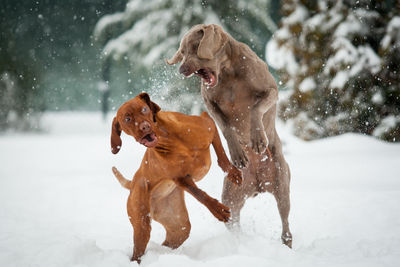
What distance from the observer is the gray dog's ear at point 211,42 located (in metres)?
2.32

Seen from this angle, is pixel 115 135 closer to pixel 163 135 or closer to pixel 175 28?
pixel 163 135

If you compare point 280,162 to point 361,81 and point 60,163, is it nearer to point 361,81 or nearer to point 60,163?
point 361,81

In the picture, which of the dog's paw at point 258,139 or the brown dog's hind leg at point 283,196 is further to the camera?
the brown dog's hind leg at point 283,196

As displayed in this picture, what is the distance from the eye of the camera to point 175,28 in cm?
822

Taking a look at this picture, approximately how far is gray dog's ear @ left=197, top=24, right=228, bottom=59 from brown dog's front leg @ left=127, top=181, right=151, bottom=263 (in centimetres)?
91

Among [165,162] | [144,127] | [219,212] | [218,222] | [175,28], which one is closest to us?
[144,127]

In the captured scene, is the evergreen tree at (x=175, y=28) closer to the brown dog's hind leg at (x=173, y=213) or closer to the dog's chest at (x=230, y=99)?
the dog's chest at (x=230, y=99)

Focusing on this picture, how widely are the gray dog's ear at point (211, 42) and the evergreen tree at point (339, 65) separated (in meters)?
5.82

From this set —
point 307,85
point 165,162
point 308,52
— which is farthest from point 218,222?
point 308,52

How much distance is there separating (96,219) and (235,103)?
2.41 metres

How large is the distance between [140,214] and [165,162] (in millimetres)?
396

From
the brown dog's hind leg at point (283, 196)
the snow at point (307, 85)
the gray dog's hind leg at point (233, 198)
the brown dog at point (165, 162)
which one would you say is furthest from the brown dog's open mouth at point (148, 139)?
the snow at point (307, 85)

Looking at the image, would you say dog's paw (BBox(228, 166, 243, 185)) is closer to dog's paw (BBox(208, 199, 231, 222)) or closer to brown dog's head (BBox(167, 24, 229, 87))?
dog's paw (BBox(208, 199, 231, 222))

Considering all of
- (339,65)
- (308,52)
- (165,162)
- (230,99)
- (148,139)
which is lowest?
(165,162)
